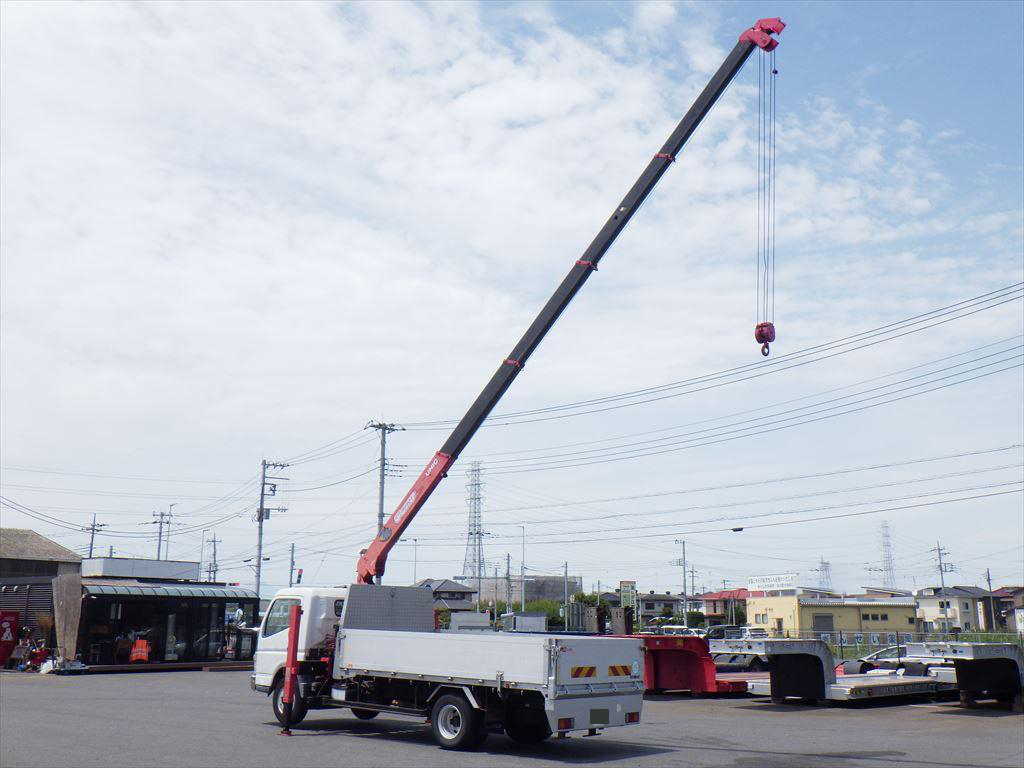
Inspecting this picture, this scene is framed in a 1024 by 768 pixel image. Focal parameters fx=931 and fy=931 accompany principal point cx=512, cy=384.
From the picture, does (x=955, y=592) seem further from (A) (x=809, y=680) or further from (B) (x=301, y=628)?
(B) (x=301, y=628)

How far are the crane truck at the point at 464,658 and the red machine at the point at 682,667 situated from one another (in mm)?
8121

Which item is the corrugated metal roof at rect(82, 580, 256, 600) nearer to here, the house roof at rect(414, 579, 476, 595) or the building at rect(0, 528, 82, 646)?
the building at rect(0, 528, 82, 646)

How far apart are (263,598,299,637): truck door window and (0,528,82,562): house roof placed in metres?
45.2

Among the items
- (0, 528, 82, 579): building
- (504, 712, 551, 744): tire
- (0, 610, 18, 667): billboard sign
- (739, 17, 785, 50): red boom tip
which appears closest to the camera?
(504, 712, 551, 744): tire

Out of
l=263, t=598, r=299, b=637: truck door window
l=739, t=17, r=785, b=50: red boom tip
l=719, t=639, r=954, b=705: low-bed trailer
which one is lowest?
l=719, t=639, r=954, b=705: low-bed trailer

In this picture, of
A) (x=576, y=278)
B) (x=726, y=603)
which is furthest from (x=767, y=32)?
(x=726, y=603)

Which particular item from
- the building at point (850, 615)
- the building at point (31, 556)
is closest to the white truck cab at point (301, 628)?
the building at point (31, 556)

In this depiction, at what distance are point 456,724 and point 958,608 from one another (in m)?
98.0

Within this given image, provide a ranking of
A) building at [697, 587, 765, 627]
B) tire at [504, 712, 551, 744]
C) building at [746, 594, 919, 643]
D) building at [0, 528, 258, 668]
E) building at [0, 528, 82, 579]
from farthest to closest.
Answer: building at [697, 587, 765, 627] → building at [746, 594, 919, 643] → building at [0, 528, 82, 579] → building at [0, 528, 258, 668] → tire at [504, 712, 551, 744]

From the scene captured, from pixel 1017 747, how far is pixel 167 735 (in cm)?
1360

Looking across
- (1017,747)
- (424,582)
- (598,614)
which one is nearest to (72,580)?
(598,614)

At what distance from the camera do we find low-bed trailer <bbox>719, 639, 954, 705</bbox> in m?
20.6

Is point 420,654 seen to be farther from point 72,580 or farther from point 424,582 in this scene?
point 424,582

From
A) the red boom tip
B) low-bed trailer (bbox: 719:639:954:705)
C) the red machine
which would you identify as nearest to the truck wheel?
low-bed trailer (bbox: 719:639:954:705)
